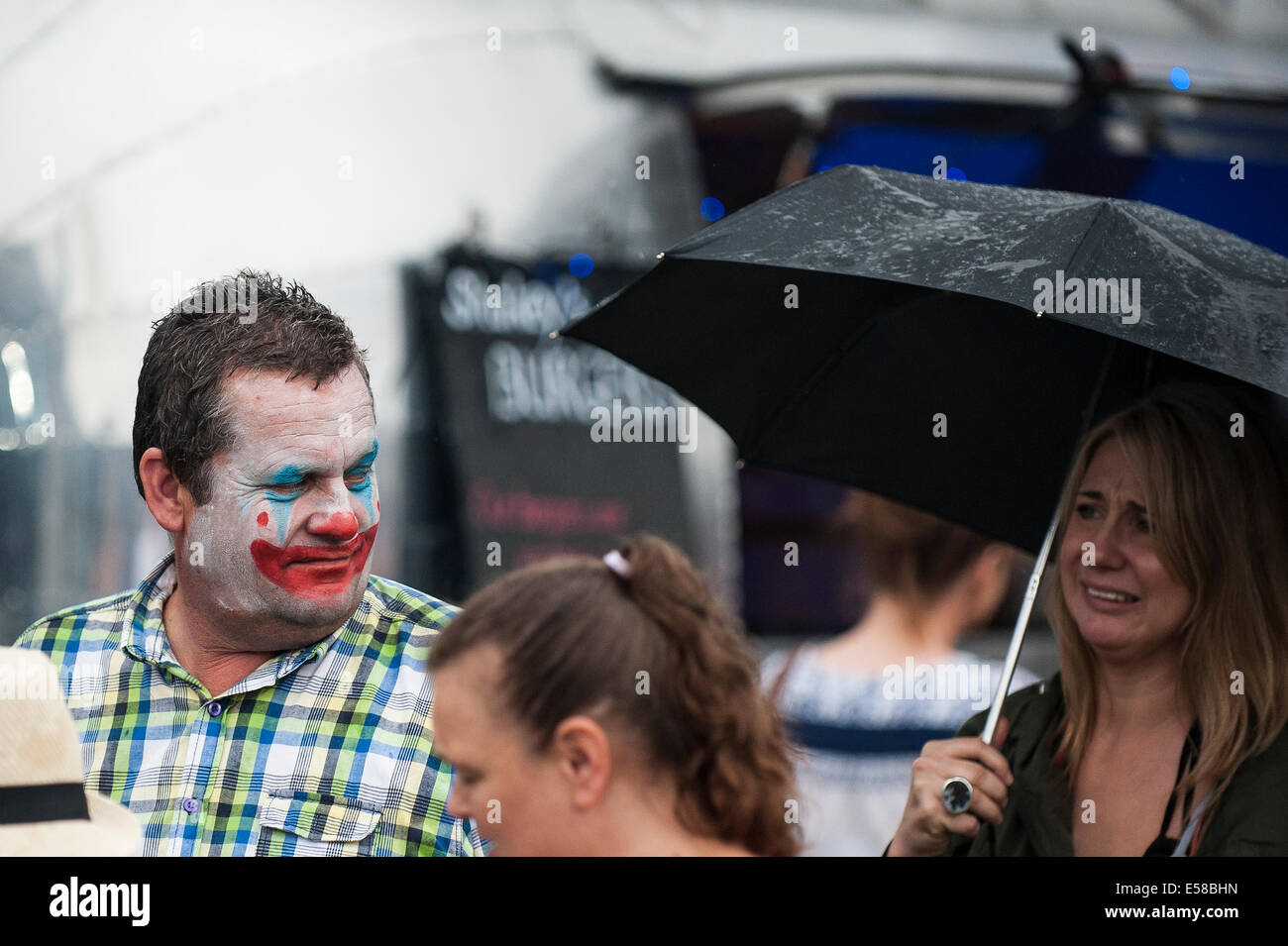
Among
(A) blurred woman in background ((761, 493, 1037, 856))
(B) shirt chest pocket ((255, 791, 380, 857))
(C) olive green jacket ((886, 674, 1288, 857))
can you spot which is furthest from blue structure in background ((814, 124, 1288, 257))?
(B) shirt chest pocket ((255, 791, 380, 857))

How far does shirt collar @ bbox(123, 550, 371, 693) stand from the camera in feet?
8.43

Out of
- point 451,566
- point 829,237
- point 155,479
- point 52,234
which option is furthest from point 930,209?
point 52,234

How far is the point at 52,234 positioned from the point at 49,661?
2.26 metres

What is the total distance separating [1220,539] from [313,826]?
1669 mm

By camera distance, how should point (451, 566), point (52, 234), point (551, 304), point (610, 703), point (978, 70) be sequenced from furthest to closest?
point (978, 70)
point (551, 304)
point (451, 566)
point (52, 234)
point (610, 703)

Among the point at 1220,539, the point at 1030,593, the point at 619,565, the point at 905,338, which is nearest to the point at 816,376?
the point at 905,338

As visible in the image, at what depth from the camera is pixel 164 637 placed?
260 cm

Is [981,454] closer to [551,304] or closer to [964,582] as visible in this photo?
[964,582]

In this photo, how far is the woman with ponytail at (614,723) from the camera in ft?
6.56

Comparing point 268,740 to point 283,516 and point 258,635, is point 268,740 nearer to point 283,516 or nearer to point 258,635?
point 258,635

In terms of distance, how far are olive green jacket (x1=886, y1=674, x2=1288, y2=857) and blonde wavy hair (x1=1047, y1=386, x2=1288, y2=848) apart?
64 mm

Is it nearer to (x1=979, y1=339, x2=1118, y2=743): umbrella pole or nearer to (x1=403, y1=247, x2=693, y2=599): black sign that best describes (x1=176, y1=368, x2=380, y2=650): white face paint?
(x1=979, y1=339, x2=1118, y2=743): umbrella pole

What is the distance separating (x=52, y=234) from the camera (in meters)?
4.43

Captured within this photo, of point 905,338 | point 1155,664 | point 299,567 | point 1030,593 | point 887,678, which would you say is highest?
point 905,338
